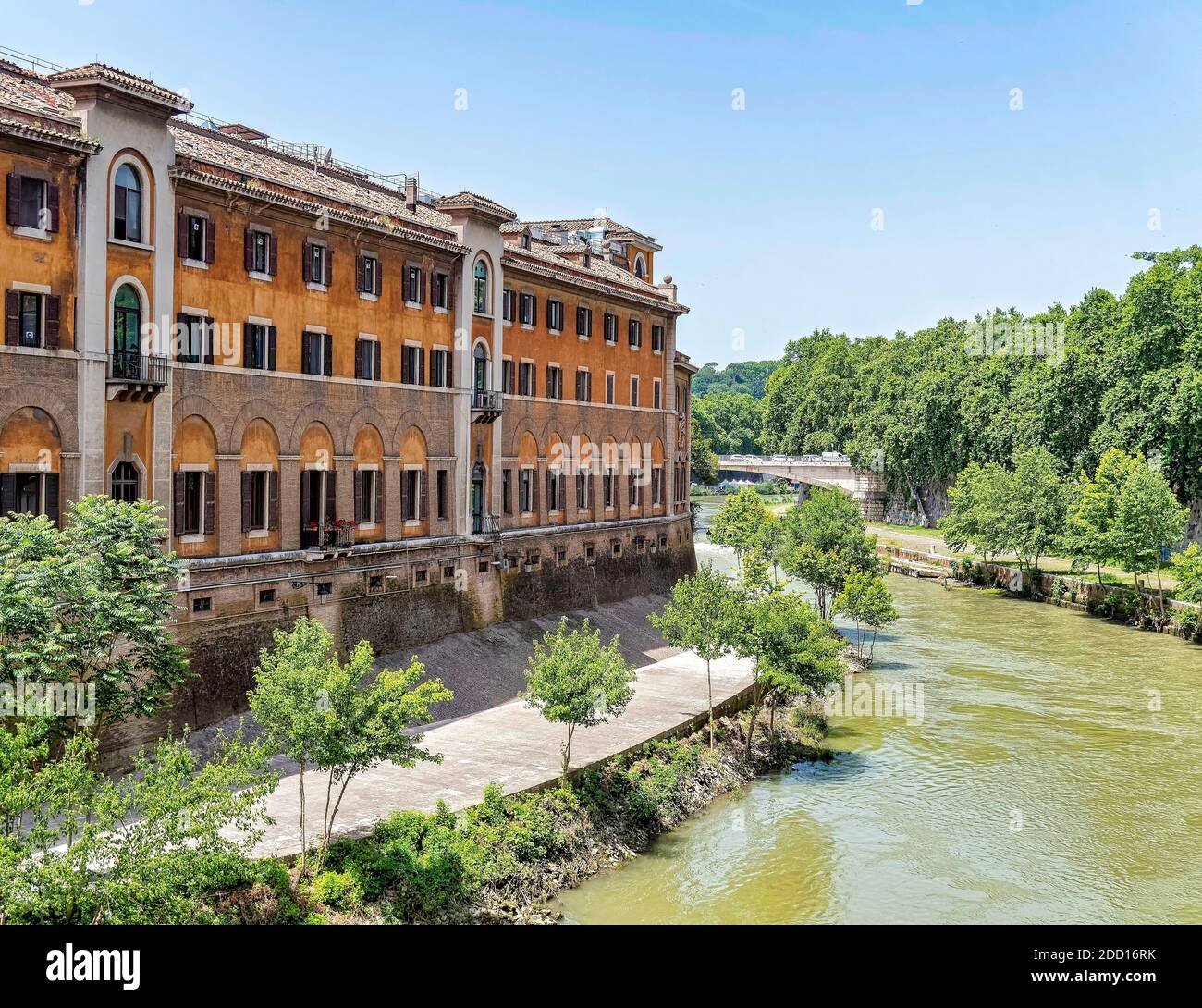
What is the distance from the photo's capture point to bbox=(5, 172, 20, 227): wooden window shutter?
25.2 m

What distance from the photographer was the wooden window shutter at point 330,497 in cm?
3409

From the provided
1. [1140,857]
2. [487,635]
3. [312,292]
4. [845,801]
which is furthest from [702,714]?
[312,292]

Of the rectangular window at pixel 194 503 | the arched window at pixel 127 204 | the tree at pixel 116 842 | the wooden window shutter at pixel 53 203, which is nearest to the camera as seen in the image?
the tree at pixel 116 842

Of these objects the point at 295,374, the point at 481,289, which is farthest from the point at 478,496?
the point at 295,374

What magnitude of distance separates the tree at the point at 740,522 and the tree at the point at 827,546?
30.7ft

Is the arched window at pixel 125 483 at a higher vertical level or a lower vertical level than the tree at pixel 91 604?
higher

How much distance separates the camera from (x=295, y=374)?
107 feet

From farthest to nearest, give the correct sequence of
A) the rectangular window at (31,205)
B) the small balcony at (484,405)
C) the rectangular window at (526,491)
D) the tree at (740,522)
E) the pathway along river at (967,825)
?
the tree at (740,522) < the rectangular window at (526,491) < the small balcony at (484,405) < the rectangular window at (31,205) < the pathway along river at (967,825)

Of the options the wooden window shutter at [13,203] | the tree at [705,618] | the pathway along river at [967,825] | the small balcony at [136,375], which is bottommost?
the pathway along river at [967,825]

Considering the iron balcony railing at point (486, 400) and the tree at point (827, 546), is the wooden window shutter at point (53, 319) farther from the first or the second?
the tree at point (827, 546)

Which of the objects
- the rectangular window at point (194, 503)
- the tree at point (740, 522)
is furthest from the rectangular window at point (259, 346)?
the tree at point (740, 522)

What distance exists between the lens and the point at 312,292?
33.5 meters

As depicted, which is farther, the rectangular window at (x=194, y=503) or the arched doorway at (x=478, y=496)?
the arched doorway at (x=478, y=496)

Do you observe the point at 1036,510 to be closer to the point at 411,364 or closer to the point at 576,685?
the point at 411,364
